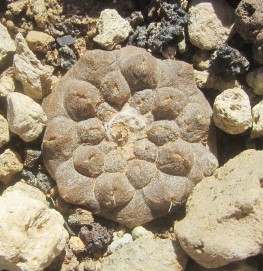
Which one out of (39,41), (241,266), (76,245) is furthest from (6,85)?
(241,266)

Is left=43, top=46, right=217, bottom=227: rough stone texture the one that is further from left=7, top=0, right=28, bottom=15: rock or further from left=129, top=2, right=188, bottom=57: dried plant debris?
left=7, top=0, right=28, bottom=15: rock

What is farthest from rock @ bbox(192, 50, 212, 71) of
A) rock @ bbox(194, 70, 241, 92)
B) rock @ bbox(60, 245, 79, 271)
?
rock @ bbox(60, 245, 79, 271)

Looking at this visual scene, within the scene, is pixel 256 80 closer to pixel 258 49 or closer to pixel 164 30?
pixel 258 49

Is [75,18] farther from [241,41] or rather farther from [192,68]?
[241,41]

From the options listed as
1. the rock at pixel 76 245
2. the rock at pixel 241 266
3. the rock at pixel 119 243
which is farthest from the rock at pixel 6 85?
the rock at pixel 241 266

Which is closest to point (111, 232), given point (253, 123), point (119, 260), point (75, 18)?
point (119, 260)
